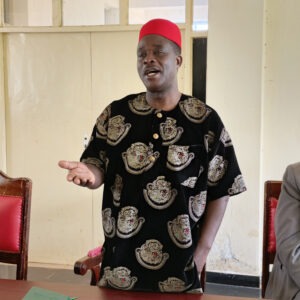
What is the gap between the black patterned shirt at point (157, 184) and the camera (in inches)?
52.8

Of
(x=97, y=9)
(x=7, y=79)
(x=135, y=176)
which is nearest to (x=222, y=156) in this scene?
(x=135, y=176)

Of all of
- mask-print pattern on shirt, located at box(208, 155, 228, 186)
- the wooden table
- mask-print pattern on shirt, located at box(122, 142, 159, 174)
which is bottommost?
the wooden table

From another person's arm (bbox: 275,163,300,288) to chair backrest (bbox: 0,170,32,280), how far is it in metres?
0.90

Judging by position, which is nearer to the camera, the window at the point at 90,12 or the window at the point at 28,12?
the window at the point at 90,12

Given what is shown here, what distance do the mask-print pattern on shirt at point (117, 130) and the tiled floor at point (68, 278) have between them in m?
2.14

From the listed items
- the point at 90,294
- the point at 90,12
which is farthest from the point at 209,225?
the point at 90,12

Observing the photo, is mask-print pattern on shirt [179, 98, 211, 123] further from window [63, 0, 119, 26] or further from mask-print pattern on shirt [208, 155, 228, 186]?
window [63, 0, 119, 26]

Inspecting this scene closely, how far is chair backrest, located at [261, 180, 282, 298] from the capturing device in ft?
5.30

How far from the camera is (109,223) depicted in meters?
1.40

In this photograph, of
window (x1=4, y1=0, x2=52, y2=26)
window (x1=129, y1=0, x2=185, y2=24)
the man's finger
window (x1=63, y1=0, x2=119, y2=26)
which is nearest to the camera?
the man's finger

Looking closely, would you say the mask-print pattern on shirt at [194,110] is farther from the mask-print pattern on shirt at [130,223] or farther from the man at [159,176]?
the mask-print pattern on shirt at [130,223]

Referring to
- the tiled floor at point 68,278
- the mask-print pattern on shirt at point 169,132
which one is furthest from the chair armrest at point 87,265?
the tiled floor at point 68,278

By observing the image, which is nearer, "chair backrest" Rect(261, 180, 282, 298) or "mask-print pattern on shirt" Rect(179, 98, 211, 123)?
"mask-print pattern on shirt" Rect(179, 98, 211, 123)

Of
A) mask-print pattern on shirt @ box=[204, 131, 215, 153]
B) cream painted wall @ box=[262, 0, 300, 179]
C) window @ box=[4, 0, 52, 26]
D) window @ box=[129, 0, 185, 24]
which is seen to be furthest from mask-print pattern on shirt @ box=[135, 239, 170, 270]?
window @ box=[4, 0, 52, 26]
